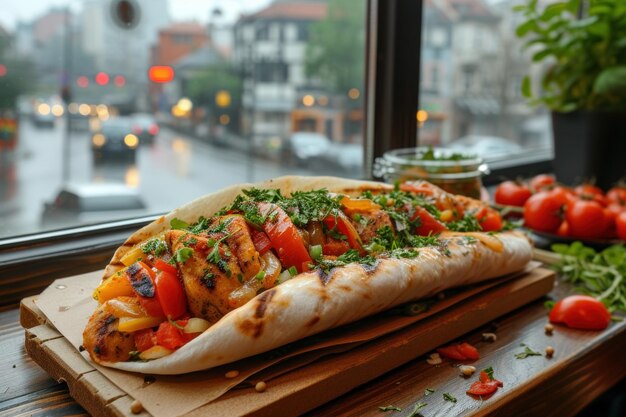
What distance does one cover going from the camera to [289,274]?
143cm

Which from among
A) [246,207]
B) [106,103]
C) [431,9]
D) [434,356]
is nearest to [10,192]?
[106,103]

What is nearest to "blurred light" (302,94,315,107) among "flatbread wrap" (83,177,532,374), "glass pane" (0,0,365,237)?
"glass pane" (0,0,365,237)

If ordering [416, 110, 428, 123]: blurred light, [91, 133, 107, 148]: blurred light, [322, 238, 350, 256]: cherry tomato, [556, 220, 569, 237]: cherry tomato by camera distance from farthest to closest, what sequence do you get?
[416, 110, 428, 123]: blurred light < [91, 133, 107, 148]: blurred light < [556, 220, 569, 237]: cherry tomato < [322, 238, 350, 256]: cherry tomato

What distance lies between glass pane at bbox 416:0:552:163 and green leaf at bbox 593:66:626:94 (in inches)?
25.4

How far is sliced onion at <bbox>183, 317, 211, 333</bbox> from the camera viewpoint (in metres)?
1.28

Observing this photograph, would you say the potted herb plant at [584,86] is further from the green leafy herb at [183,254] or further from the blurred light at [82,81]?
the green leafy herb at [183,254]

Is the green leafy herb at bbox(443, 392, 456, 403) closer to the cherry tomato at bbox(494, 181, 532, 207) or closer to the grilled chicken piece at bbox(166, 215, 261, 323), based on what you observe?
the grilled chicken piece at bbox(166, 215, 261, 323)

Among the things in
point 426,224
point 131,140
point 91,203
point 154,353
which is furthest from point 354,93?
point 154,353

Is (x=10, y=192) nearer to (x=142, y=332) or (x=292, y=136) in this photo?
(x=292, y=136)

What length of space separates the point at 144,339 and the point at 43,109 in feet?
5.30

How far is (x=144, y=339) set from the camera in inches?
49.4

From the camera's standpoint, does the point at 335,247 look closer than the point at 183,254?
No

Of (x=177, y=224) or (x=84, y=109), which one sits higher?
(x=84, y=109)

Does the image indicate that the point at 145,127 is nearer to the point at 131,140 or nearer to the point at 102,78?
the point at 131,140
